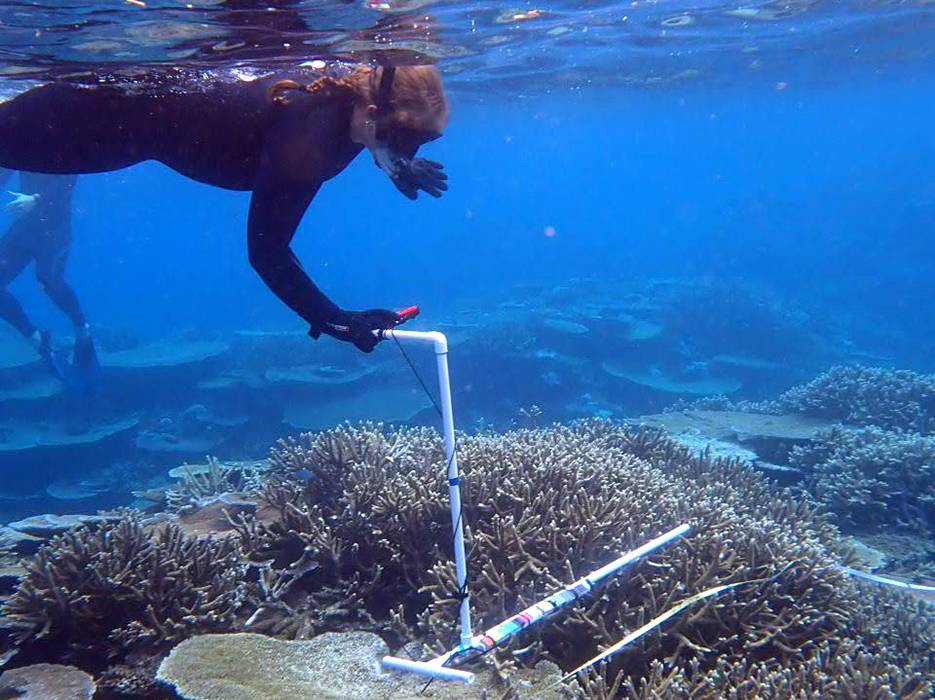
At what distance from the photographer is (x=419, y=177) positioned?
3145mm

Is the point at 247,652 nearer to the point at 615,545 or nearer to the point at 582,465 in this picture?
the point at 615,545

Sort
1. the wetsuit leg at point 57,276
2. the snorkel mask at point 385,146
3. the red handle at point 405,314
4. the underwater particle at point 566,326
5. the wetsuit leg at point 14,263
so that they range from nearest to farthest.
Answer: the red handle at point 405,314
the snorkel mask at point 385,146
the wetsuit leg at point 14,263
the wetsuit leg at point 57,276
the underwater particle at point 566,326

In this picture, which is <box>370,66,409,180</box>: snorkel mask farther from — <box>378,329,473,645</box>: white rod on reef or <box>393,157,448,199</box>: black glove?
<box>378,329,473,645</box>: white rod on reef

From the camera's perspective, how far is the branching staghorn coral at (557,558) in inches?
144

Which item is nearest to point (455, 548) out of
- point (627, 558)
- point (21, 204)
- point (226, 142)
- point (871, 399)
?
point (627, 558)

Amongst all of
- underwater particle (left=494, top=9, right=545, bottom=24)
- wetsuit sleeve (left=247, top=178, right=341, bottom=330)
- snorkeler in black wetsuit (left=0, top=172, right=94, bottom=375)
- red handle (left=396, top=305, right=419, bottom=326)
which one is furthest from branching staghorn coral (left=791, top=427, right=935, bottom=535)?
snorkeler in black wetsuit (left=0, top=172, right=94, bottom=375)

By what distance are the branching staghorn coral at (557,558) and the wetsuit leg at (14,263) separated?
13847mm

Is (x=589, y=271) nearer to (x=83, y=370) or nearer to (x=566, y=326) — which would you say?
(x=566, y=326)

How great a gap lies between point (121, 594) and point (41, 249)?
51.2ft

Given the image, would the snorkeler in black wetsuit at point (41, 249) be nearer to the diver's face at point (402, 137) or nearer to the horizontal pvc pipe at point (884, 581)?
the diver's face at point (402, 137)

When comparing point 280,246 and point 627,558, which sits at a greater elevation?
point 280,246

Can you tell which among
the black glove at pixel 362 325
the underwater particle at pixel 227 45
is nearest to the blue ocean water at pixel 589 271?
the underwater particle at pixel 227 45

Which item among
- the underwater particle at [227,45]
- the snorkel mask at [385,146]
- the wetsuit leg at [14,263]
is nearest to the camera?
the snorkel mask at [385,146]

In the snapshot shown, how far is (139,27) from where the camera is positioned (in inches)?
314
